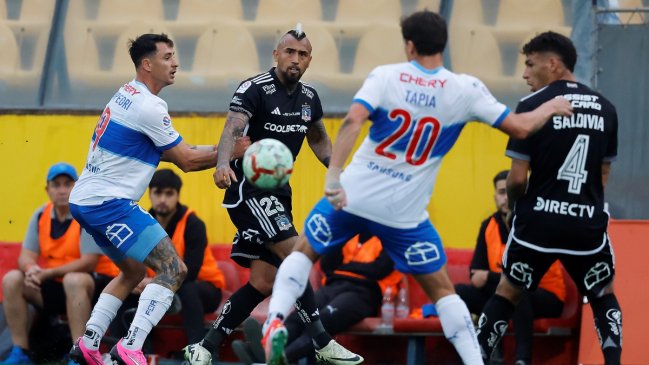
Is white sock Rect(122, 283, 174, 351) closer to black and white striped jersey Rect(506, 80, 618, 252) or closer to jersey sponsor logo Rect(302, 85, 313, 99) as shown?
jersey sponsor logo Rect(302, 85, 313, 99)

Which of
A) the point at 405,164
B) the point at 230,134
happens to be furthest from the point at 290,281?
the point at 230,134

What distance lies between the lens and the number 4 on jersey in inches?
338

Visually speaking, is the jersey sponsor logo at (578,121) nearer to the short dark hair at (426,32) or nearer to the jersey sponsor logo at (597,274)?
the jersey sponsor logo at (597,274)

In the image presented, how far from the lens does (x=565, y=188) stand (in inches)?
342

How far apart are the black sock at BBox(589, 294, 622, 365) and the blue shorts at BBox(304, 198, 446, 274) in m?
1.64

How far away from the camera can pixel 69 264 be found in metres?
11.4

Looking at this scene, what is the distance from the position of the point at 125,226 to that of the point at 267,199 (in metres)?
1.05

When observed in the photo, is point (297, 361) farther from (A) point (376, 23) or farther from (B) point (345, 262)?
(A) point (376, 23)

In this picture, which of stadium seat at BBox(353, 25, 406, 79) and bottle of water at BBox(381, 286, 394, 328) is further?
stadium seat at BBox(353, 25, 406, 79)

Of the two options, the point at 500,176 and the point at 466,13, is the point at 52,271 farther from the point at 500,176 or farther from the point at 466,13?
the point at 466,13

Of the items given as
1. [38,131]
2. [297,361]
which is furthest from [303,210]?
[38,131]

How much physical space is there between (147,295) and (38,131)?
4.45m

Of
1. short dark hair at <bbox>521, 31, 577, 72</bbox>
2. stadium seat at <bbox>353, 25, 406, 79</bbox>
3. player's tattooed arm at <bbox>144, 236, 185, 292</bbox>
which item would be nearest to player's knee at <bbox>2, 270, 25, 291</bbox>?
player's tattooed arm at <bbox>144, 236, 185, 292</bbox>

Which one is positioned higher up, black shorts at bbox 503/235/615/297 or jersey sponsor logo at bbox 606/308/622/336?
black shorts at bbox 503/235/615/297
